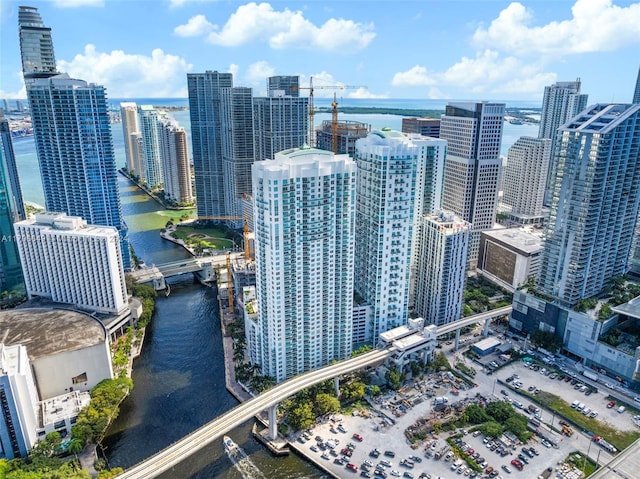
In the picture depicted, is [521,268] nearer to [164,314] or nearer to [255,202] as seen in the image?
[255,202]

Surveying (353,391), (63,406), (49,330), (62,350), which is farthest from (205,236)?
(353,391)

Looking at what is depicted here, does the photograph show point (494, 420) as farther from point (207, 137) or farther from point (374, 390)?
point (207, 137)

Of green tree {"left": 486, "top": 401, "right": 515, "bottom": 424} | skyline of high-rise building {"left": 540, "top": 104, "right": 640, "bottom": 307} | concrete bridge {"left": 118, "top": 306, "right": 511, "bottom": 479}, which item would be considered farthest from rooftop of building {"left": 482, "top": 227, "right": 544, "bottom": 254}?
green tree {"left": 486, "top": 401, "right": 515, "bottom": 424}

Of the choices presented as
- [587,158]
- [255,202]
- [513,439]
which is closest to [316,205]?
[255,202]

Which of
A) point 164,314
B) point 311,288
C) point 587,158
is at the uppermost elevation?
point 587,158

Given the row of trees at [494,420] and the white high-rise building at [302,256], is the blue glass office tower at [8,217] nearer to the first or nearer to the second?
the white high-rise building at [302,256]

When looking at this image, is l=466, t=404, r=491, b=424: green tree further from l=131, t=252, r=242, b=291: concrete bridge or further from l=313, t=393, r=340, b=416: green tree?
l=131, t=252, r=242, b=291: concrete bridge

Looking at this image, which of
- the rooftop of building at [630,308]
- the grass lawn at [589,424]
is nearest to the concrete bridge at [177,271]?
the grass lawn at [589,424]

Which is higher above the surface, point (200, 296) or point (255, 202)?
point (255, 202)
